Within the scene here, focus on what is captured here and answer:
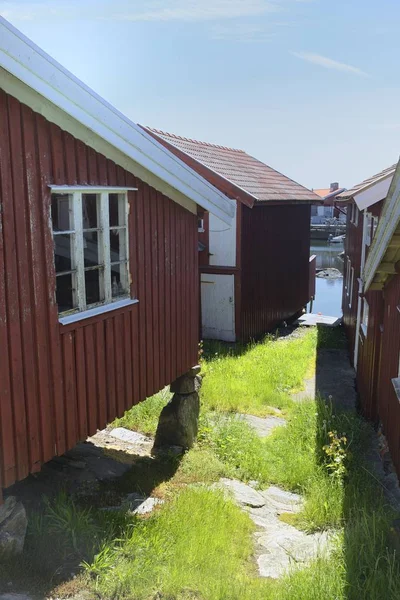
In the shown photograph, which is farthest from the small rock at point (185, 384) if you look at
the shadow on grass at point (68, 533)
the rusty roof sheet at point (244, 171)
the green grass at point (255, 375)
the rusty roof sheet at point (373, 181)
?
the rusty roof sheet at point (244, 171)

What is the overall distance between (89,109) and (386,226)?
9.38 ft

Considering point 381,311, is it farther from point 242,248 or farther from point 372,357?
point 242,248

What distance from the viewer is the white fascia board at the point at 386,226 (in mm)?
4355

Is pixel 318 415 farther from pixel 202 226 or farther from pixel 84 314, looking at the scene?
pixel 202 226

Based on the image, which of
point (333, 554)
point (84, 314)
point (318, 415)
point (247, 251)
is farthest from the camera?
point (247, 251)

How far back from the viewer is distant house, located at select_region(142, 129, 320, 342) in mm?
13617

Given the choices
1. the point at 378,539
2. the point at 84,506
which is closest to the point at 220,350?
the point at 84,506

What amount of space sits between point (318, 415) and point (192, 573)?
14.8 feet

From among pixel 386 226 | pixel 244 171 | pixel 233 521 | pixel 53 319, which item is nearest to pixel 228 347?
pixel 244 171

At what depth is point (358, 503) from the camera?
5.86 metres

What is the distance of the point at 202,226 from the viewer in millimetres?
14500

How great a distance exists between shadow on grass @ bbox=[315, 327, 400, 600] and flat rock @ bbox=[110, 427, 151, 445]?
2500 mm

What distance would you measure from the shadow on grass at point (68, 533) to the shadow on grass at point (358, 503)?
80.2 inches

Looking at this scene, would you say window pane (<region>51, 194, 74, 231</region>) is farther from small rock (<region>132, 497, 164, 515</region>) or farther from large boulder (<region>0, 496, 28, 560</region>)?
large boulder (<region>0, 496, 28, 560</region>)
